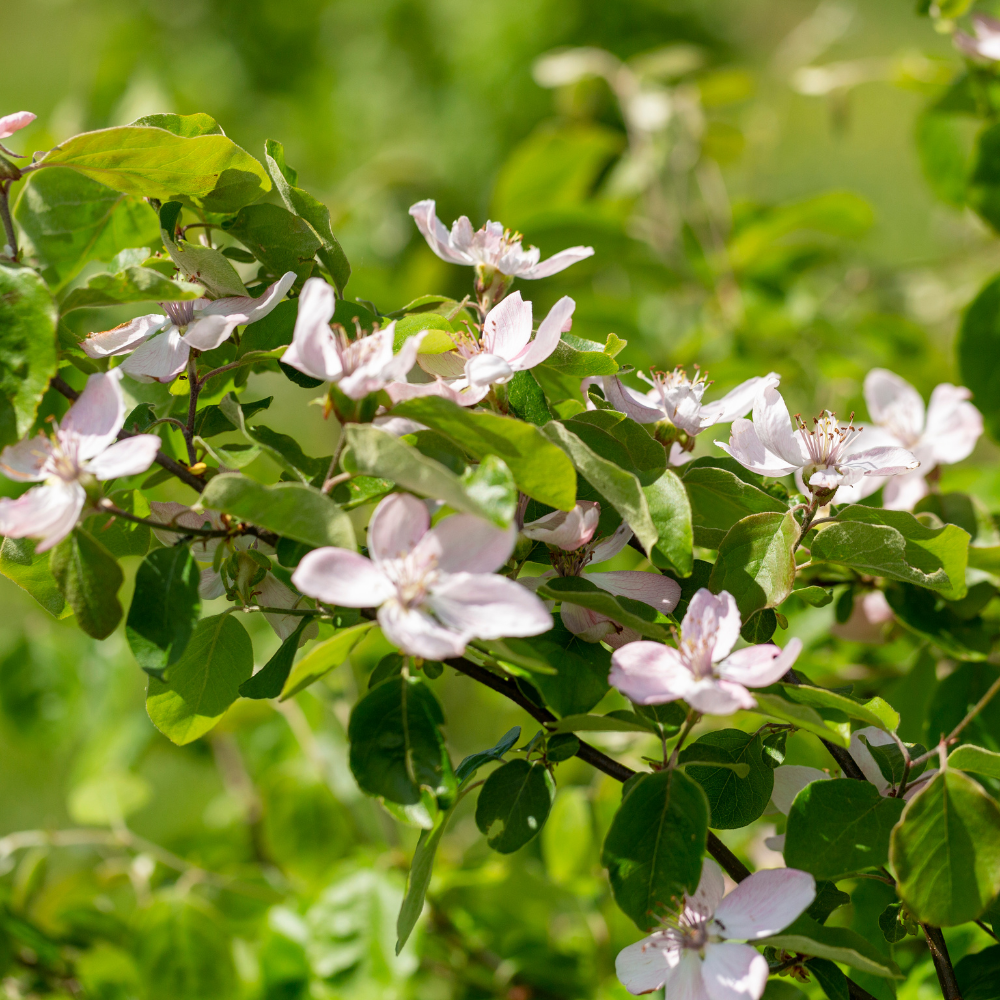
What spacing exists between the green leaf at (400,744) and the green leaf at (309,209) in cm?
25

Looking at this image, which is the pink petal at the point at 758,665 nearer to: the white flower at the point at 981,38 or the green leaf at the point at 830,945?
the green leaf at the point at 830,945

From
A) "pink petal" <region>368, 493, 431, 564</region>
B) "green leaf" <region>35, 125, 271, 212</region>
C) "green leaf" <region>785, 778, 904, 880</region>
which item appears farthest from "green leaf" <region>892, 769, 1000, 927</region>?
"green leaf" <region>35, 125, 271, 212</region>

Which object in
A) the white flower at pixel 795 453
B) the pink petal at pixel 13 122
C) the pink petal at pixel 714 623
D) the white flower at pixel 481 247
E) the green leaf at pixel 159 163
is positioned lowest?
the pink petal at pixel 714 623

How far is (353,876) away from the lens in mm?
848

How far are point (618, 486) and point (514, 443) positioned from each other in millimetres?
54

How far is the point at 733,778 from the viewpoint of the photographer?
1.63ft

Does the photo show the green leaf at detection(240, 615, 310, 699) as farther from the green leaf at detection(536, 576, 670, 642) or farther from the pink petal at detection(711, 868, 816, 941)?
the pink petal at detection(711, 868, 816, 941)

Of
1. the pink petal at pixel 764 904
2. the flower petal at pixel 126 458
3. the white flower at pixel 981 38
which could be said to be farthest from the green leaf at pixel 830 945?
the white flower at pixel 981 38

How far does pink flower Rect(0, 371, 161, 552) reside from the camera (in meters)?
0.41

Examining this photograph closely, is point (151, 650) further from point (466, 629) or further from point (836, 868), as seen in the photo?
point (836, 868)

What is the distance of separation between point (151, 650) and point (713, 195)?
4.10 ft

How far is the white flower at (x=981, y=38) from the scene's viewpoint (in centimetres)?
80

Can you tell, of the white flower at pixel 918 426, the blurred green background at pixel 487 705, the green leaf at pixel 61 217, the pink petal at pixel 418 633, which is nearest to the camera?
the pink petal at pixel 418 633

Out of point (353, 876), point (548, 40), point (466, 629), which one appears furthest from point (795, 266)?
point (548, 40)
